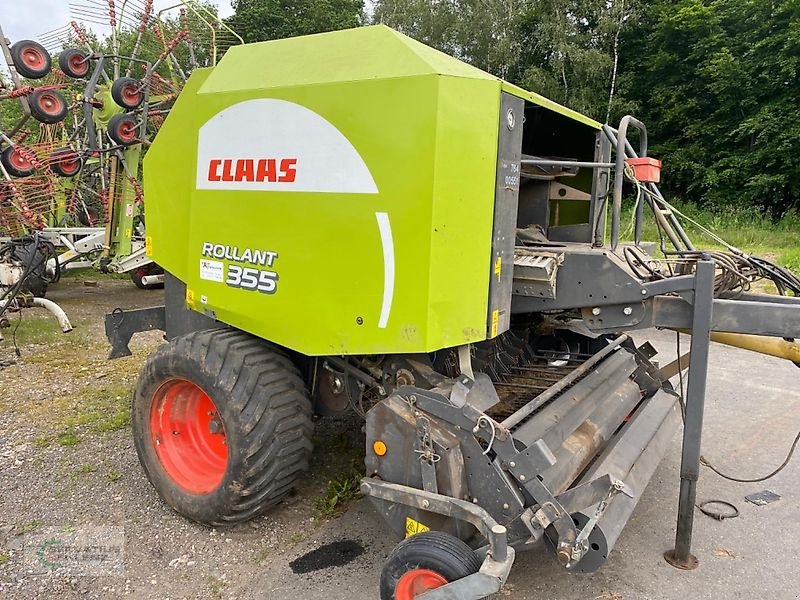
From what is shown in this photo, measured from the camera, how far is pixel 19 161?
731 cm

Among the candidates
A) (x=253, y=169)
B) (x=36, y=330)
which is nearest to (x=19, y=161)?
(x=36, y=330)

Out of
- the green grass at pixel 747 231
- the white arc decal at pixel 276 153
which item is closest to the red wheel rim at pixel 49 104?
the white arc decal at pixel 276 153

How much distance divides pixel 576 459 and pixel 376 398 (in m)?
0.92

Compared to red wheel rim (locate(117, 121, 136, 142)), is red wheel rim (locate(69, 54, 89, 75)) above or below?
above

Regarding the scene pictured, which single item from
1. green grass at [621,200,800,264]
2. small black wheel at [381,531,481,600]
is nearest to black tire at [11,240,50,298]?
small black wheel at [381,531,481,600]

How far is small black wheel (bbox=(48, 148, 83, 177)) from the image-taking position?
7621mm

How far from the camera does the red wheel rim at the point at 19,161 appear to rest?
719 centimetres

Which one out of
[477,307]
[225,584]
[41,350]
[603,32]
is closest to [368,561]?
[225,584]

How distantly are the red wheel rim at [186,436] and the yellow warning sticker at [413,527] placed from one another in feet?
3.75

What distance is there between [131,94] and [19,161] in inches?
62.2

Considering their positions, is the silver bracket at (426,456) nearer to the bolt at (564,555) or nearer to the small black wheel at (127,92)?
the bolt at (564,555)

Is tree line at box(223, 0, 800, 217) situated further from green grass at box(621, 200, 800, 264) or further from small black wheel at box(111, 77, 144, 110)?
small black wheel at box(111, 77, 144, 110)

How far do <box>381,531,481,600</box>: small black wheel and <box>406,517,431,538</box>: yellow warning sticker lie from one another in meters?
0.11

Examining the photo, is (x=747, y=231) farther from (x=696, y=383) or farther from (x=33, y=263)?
(x=33, y=263)
